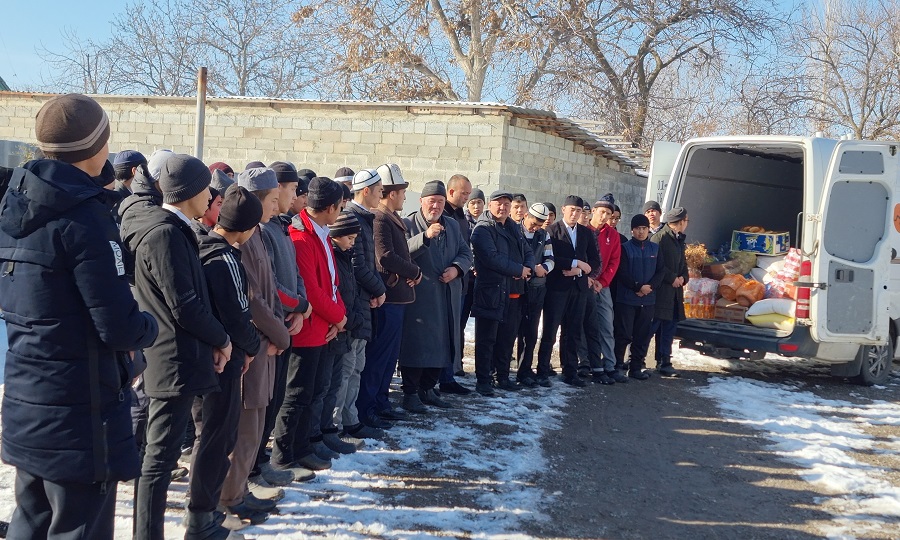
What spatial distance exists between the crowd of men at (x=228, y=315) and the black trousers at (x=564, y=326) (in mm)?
20

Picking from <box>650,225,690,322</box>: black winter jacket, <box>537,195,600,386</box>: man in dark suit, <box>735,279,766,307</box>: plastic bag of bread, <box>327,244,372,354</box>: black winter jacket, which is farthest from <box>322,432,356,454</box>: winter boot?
<box>735,279,766,307</box>: plastic bag of bread

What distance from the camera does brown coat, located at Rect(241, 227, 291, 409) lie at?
3.95 meters

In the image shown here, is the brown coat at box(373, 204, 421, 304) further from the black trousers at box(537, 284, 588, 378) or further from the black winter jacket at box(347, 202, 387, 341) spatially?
→ the black trousers at box(537, 284, 588, 378)

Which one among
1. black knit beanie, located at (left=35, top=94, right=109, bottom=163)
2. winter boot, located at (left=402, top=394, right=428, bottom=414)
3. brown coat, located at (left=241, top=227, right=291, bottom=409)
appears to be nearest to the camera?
black knit beanie, located at (left=35, top=94, right=109, bottom=163)

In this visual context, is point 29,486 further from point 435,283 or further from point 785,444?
point 785,444

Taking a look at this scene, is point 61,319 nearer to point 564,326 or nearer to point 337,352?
point 337,352

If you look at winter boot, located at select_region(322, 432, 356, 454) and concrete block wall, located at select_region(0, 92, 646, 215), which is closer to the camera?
→ winter boot, located at select_region(322, 432, 356, 454)

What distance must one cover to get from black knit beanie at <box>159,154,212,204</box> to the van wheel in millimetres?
7639

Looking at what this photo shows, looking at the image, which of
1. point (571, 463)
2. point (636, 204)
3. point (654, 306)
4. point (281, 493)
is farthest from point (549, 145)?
point (281, 493)

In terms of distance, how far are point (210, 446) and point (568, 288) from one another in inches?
193

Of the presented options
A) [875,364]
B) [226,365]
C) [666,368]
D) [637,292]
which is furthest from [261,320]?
[875,364]

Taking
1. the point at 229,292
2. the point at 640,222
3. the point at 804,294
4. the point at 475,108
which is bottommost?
the point at 229,292

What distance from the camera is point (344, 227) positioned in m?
5.05

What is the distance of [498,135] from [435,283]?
7.28m
